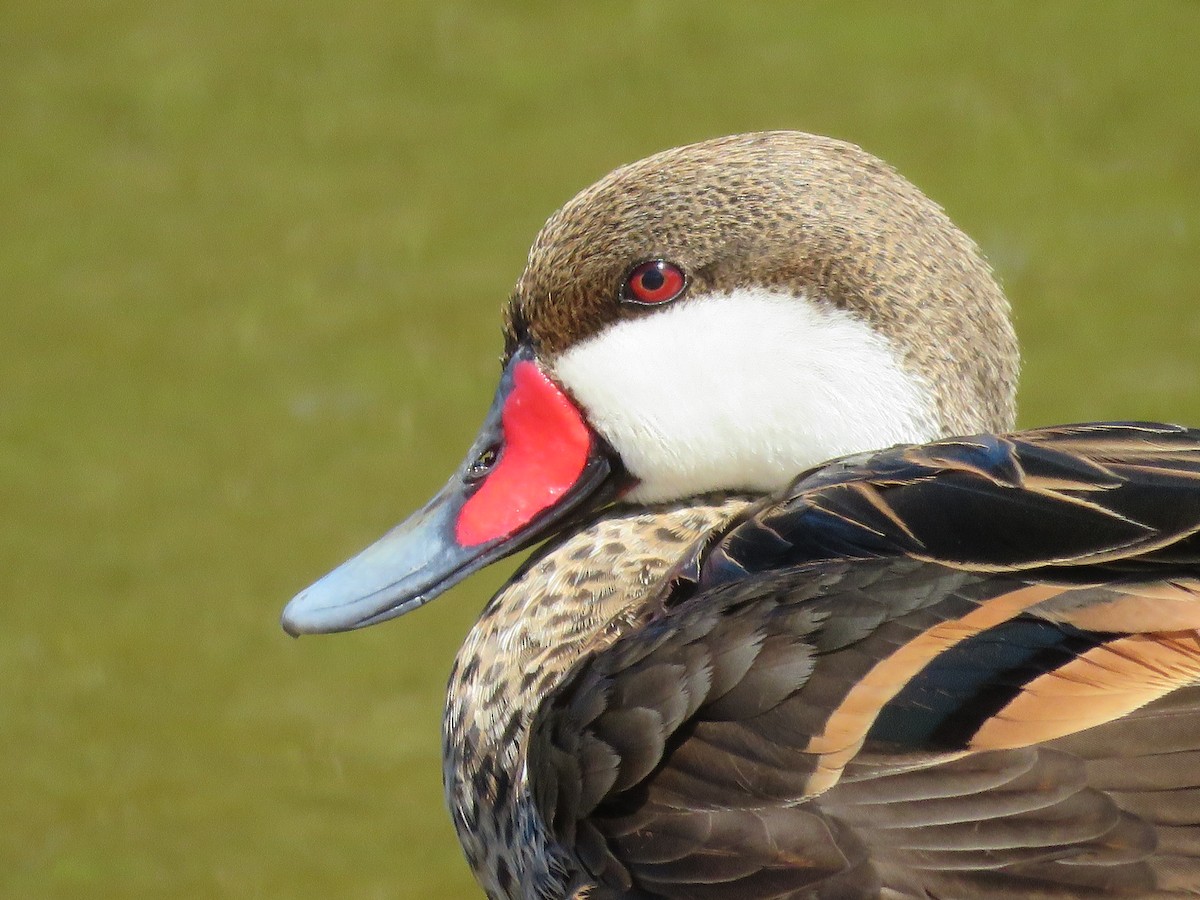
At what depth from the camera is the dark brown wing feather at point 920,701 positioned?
182 centimetres

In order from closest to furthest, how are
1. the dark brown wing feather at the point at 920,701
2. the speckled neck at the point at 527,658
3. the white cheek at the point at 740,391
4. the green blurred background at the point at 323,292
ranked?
the dark brown wing feather at the point at 920,701 < the speckled neck at the point at 527,658 < the white cheek at the point at 740,391 < the green blurred background at the point at 323,292

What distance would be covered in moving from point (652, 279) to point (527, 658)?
1.66ft

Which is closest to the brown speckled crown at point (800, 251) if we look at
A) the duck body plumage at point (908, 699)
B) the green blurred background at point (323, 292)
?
the duck body plumage at point (908, 699)

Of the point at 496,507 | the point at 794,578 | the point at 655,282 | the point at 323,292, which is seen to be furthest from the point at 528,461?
the point at 323,292

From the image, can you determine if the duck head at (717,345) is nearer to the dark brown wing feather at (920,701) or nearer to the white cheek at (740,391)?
the white cheek at (740,391)

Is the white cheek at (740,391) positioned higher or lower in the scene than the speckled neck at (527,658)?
higher

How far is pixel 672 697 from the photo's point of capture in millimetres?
2020

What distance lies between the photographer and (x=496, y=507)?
2639 mm

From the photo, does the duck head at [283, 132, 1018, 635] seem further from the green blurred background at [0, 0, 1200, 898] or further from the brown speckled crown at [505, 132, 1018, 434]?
the green blurred background at [0, 0, 1200, 898]

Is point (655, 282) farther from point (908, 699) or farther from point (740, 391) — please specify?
point (908, 699)

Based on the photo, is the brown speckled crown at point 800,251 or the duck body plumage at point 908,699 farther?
the brown speckled crown at point 800,251

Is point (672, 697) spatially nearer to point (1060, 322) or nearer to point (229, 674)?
point (229, 674)

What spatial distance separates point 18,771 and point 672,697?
1994 mm

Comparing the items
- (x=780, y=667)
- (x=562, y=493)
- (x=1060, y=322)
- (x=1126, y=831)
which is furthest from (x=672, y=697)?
(x=1060, y=322)
